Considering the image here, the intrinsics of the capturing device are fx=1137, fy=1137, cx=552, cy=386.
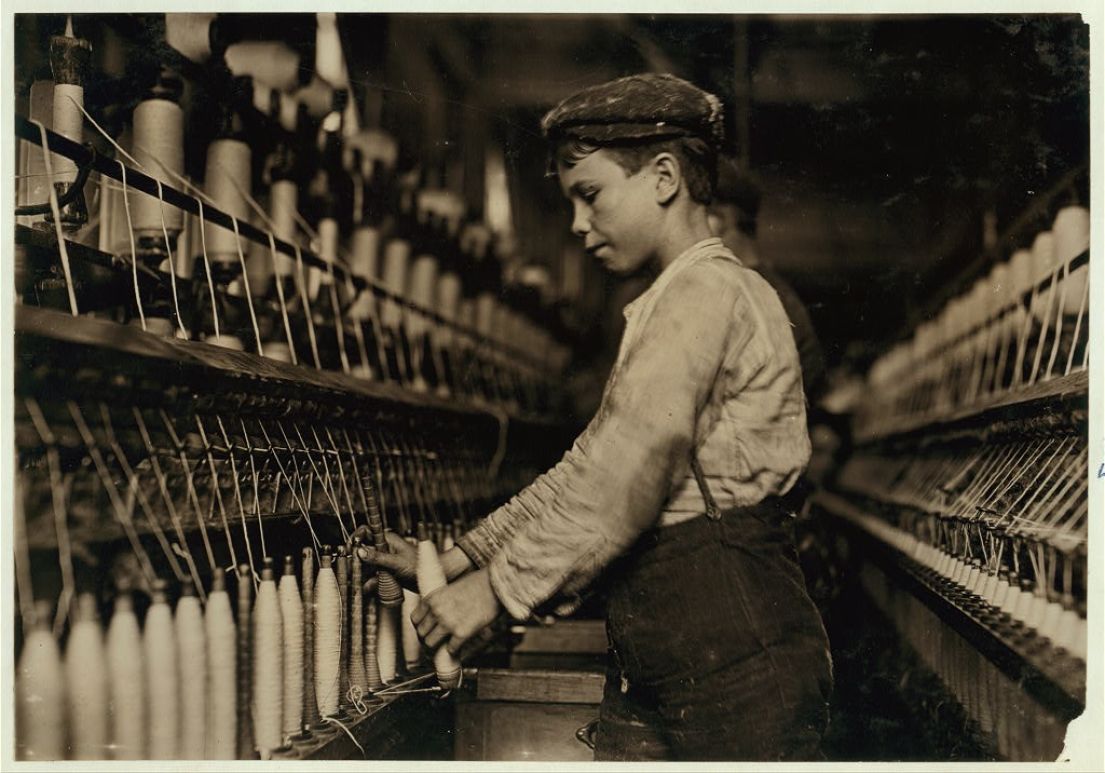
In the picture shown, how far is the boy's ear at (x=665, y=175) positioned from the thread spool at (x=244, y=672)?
847mm

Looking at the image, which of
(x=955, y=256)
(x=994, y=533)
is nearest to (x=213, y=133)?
(x=994, y=533)

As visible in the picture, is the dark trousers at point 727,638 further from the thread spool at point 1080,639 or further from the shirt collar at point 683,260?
the thread spool at point 1080,639

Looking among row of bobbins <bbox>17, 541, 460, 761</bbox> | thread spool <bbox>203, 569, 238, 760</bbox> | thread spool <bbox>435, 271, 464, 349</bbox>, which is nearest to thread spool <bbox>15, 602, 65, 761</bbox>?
Answer: row of bobbins <bbox>17, 541, 460, 761</bbox>

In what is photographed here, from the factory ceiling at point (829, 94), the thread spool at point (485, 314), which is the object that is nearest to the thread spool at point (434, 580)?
the factory ceiling at point (829, 94)

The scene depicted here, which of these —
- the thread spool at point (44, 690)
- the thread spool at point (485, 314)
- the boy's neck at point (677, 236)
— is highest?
the thread spool at point (485, 314)

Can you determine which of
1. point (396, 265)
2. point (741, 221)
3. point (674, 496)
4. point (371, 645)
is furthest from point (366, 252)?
point (674, 496)

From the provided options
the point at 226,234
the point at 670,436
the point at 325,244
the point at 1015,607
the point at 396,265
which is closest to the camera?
the point at 670,436

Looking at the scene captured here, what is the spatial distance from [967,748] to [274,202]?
217cm

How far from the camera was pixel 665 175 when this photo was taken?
1742 mm

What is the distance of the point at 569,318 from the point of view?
648cm

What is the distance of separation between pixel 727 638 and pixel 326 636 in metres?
0.65

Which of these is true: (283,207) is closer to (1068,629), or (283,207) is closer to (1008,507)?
(1008,507)

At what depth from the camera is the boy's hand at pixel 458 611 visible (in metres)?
1.59

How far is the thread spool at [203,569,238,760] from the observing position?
157 centimetres
